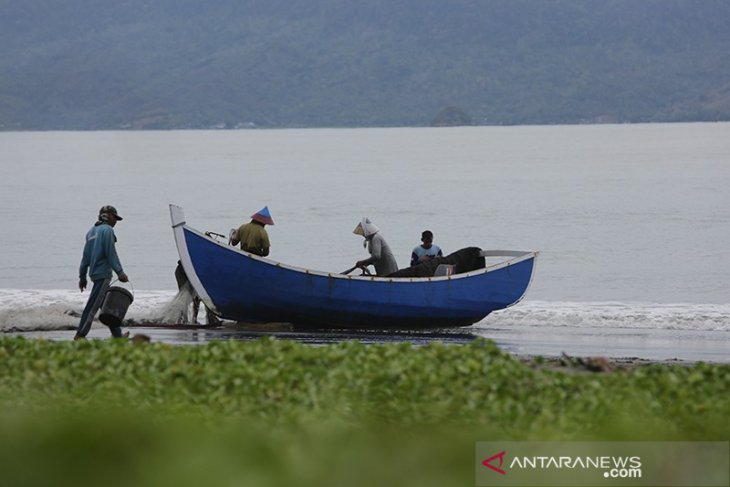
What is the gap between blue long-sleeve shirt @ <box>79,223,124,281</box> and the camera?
1570cm

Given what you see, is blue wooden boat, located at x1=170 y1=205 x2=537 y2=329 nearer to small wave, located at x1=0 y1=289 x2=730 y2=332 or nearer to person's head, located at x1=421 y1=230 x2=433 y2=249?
person's head, located at x1=421 y1=230 x2=433 y2=249

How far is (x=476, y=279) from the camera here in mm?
20203

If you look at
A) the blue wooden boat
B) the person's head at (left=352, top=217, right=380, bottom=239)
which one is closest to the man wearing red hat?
the blue wooden boat

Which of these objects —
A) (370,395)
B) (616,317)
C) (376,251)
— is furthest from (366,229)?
(370,395)

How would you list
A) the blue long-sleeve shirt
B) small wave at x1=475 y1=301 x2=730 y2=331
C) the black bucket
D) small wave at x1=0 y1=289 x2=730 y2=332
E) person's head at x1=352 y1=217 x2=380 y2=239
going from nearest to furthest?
the blue long-sleeve shirt
the black bucket
person's head at x1=352 y1=217 x2=380 y2=239
small wave at x1=0 y1=289 x2=730 y2=332
small wave at x1=475 y1=301 x2=730 y2=331

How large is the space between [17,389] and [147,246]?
39.3 meters

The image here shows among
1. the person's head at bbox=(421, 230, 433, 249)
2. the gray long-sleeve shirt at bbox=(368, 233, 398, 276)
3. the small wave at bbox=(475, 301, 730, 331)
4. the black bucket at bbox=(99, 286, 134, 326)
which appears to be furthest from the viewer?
the small wave at bbox=(475, 301, 730, 331)

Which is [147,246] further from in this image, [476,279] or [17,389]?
[17,389]

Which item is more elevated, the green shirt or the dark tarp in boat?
the green shirt

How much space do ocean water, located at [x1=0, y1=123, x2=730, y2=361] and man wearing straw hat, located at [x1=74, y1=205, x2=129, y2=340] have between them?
4.26 metres

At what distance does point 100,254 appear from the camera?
15805 mm

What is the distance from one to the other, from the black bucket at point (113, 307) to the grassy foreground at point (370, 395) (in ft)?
13.8

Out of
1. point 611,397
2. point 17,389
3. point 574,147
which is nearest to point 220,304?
point 17,389

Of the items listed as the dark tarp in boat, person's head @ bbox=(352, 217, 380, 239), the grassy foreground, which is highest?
person's head @ bbox=(352, 217, 380, 239)
